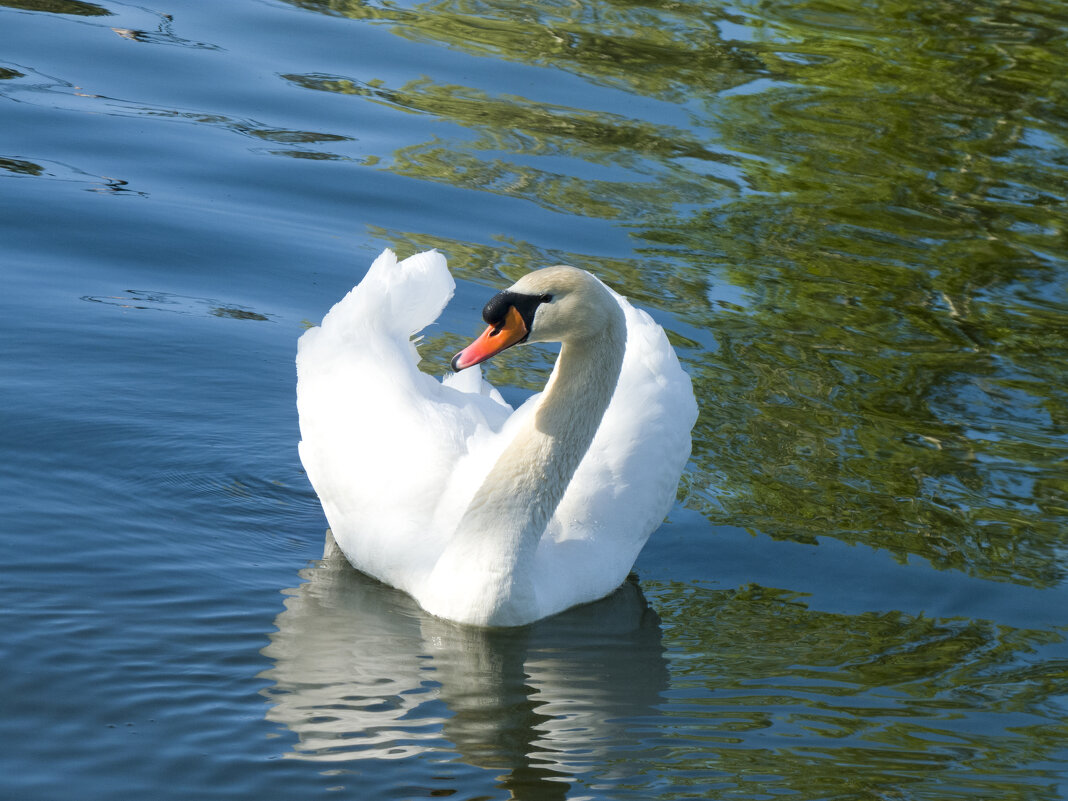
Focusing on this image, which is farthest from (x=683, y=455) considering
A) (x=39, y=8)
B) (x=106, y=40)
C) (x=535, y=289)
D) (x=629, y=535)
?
(x=39, y=8)

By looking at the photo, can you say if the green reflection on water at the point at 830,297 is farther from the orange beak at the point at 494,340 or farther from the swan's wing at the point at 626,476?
the orange beak at the point at 494,340

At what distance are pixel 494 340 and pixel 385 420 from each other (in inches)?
45.2

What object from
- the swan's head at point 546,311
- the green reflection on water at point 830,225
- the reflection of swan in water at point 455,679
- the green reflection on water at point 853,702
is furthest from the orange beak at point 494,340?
the green reflection on water at point 830,225

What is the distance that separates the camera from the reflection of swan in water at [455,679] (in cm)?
556

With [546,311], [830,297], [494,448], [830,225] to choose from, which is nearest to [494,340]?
[546,311]

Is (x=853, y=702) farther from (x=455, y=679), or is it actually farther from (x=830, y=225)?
(x=830, y=225)

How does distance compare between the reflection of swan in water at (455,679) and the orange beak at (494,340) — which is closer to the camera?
the reflection of swan in water at (455,679)

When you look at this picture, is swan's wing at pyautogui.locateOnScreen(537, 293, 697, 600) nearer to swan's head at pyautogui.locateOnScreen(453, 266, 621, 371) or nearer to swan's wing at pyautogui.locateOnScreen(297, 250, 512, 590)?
swan's wing at pyautogui.locateOnScreen(297, 250, 512, 590)

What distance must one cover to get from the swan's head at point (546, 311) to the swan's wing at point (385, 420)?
906 mm

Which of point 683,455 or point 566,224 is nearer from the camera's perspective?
point 683,455

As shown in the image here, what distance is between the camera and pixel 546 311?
6.22 metres

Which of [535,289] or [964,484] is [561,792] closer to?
[535,289]

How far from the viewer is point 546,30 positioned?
52.0 ft

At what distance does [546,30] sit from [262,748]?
11.6 meters
